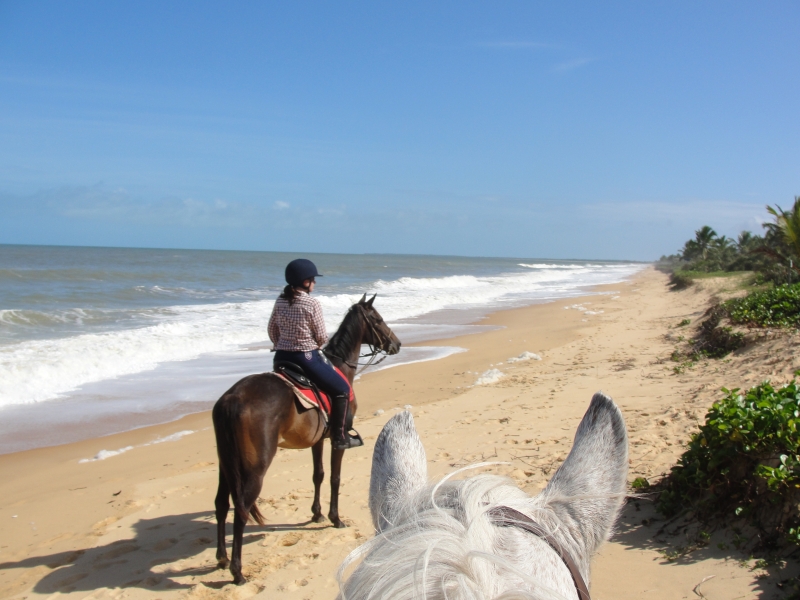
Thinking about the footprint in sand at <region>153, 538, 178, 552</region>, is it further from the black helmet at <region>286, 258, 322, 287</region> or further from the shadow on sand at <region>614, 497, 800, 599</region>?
the shadow on sand at <region>614, 497, 800, 599</region>

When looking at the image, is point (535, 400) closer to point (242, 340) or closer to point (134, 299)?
point (242, 340)

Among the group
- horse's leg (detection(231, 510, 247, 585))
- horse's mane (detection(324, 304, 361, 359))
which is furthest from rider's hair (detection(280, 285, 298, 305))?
horse's leg (detection(231, 510, 247, 585))

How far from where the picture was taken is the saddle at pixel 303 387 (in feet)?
16.4

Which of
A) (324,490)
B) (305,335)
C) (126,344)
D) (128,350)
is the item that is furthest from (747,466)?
(126,344)

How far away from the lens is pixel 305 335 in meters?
5.21

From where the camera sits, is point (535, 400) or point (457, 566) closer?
point (457, 566)

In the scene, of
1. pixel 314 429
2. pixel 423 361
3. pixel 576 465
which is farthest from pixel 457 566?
pixel 423 361

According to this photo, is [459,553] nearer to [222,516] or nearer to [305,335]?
[222,516]

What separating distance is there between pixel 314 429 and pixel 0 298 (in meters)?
22.1

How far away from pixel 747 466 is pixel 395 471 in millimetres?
3134

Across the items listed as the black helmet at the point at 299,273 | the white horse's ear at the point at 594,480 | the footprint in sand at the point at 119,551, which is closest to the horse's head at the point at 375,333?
the black helmet at the point at 299,273

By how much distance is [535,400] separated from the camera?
829 centimetres

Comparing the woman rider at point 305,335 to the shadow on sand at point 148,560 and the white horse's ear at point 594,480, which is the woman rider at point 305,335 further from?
the white horse's ear at point 594,480

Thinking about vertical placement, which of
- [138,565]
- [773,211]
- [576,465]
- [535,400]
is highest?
[773,211]
